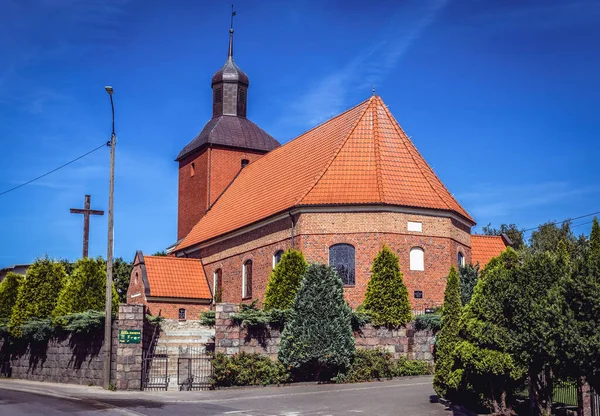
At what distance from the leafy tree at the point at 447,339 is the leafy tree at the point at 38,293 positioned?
17220 millimetres

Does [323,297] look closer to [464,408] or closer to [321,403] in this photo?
[321,403]

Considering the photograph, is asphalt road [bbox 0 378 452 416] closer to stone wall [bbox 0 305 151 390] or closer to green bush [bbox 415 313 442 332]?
stone wall [bbox 0 305 151 390]

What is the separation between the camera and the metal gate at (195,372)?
76.7 feet

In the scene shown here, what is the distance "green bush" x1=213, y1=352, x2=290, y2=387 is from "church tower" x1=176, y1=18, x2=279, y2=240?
71.8ft

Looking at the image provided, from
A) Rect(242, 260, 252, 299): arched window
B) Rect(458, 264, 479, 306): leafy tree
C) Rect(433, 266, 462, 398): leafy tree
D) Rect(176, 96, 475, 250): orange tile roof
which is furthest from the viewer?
Rect(242, 260, 252, 299): arched window

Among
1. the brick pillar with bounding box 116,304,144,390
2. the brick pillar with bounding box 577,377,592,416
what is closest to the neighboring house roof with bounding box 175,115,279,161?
the brick pillar with bounding box 116,304,144,390

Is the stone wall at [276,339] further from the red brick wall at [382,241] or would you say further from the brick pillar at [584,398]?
the brick pillar at [584,398]

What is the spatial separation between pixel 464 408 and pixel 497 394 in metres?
0.96

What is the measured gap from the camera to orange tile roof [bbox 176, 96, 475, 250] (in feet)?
104

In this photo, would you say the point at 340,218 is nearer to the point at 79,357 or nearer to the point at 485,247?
the point at 485,247

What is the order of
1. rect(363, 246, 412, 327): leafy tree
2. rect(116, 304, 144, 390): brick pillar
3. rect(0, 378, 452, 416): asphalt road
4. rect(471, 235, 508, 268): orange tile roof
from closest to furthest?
rect(0, 378, 452, 416): asphalt road < rect(116, 304, 144, 390): brick pillar < rect(363, 246, 412, 327): leafy tree < rect(471, 235, 508, 268): orange tile roof

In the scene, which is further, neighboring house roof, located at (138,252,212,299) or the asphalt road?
neighboring house roof, located at (138,252,212,299)

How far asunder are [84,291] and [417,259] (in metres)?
13.3

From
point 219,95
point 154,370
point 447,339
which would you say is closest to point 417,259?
point 154,370
